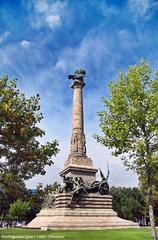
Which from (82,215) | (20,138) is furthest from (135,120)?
(82,215)

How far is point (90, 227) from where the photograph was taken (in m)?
28.6

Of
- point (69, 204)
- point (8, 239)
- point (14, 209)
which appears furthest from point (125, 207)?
point (8, 239)

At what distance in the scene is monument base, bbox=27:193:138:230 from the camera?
1110 inches

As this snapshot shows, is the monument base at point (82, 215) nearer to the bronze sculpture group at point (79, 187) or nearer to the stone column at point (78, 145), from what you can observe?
the bronze sculpture group at point (79, 187)

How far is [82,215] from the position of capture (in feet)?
100

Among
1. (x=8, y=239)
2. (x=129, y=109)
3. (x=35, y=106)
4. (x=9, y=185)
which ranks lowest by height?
(x=8, y=239)

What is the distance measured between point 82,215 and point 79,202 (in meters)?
1.54

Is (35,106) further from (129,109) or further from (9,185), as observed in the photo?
(129,109)

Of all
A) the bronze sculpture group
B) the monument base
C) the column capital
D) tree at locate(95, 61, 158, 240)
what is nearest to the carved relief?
the bronze sculpture group

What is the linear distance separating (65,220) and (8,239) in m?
11.0

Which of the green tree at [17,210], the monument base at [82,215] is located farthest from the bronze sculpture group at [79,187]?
the green tree at [17,210]

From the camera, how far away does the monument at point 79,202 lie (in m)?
29.0

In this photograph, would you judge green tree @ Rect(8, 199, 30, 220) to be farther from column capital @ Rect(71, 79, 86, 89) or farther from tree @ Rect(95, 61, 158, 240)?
tree @ Rect(95, 61, 158, 240)

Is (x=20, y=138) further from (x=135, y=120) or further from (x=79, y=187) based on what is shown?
(x=79, y=187)
